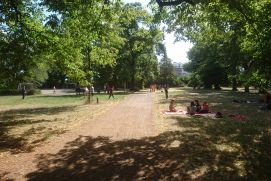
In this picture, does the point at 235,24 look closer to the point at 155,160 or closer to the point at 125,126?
the point at 125,126

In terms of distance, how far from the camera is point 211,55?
241 feet

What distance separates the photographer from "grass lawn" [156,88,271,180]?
372 inches

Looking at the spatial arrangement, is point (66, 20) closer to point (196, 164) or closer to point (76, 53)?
point (76, 53)

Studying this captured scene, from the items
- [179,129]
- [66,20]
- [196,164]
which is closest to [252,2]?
[179,129]

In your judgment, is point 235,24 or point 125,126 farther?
point 235,24

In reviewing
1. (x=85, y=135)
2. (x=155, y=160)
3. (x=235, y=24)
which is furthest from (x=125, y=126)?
(x=235, y=24)

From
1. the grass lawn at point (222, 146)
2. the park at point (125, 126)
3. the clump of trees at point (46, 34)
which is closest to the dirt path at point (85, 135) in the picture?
the park at point (125, 126)

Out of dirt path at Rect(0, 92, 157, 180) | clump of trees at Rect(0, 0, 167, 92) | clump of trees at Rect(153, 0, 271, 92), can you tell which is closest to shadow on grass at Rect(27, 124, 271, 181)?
dirt path at Rect(0, 92, 157, 180)

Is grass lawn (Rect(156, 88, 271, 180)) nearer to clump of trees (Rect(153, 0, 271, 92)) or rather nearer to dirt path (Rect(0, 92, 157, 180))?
dirt path (Rect(0, 92, 157, 180))

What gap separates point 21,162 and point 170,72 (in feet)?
385

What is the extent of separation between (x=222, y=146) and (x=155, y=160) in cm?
308

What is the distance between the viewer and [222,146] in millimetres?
12688

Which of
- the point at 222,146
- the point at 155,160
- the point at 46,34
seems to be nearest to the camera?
the point at 155,160

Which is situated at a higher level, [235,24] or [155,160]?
[235,24]
